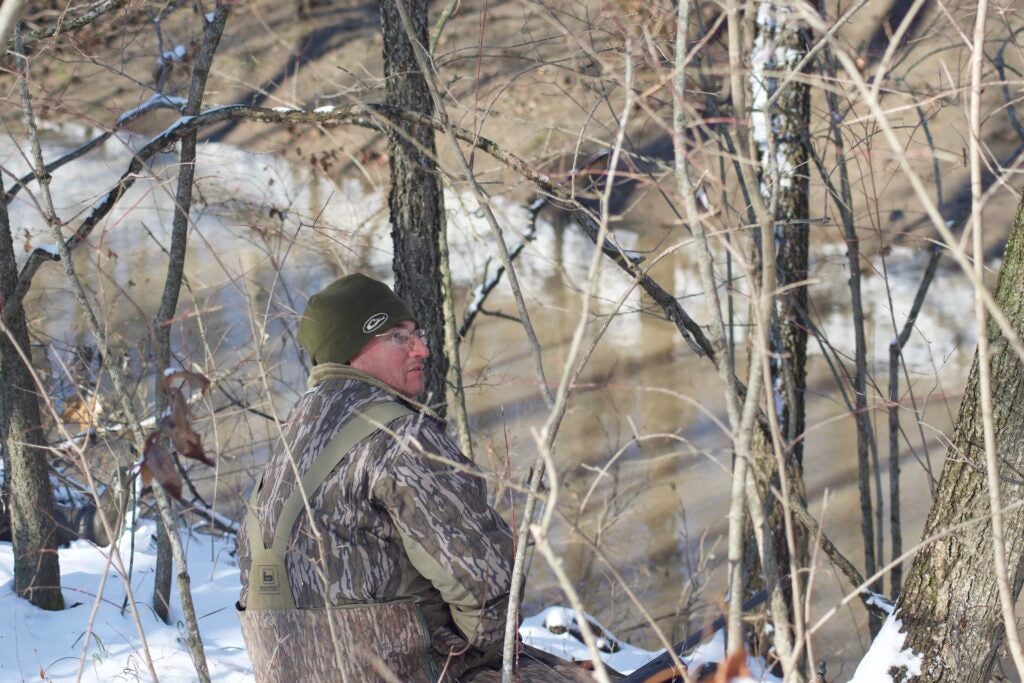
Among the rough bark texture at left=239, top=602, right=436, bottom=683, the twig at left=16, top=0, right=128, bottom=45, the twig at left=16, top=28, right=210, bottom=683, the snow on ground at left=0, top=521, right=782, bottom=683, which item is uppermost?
the twig at left=16, top=0, right=128, bottom=45

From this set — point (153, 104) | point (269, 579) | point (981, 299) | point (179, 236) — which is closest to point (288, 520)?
point (269, 579)

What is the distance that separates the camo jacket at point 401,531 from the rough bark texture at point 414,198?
1.90 metres

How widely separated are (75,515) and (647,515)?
5.32 m

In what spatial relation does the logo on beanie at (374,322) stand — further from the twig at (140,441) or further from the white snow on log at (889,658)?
the white snow on log at (889,658)

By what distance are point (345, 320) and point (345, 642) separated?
0.74 m

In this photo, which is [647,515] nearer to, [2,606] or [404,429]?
[2,606]

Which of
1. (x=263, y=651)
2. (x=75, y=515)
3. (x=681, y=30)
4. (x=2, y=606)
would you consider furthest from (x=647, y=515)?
(x=681, y=30)

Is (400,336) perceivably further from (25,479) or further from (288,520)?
(25,479)

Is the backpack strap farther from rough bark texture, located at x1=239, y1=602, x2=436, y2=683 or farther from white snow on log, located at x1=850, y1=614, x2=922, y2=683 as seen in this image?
white snow on log, located at x1=850, y1=614, x2=922, y2=683

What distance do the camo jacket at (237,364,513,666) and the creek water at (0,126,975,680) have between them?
14.7 ft

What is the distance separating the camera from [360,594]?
226 centimetres

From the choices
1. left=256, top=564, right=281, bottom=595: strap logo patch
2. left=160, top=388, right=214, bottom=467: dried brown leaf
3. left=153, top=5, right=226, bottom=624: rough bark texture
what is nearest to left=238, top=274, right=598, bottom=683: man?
left=256, top=564, right=281, bottom=595: strap logo patch

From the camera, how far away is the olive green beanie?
8.04 ft

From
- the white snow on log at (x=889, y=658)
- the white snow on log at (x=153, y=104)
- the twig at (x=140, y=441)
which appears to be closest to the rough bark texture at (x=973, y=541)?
the white snow on log at (x=889, y=658)
